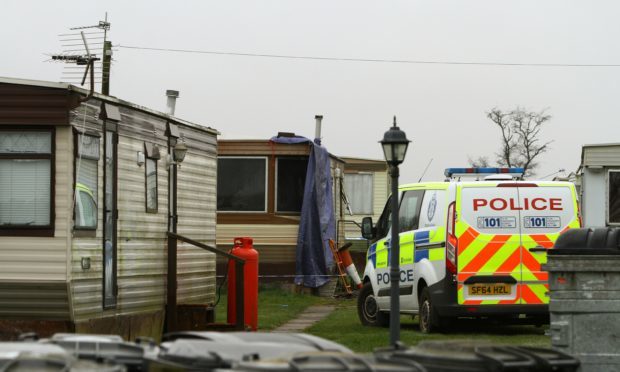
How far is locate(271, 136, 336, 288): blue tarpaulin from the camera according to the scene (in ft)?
92.3

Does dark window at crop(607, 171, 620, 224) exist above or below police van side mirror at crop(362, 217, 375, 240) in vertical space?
above

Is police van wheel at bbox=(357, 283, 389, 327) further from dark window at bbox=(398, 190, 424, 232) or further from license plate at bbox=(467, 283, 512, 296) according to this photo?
license plate at bbox=(467, 283, 512, 296)

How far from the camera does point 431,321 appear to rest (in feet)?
59.2

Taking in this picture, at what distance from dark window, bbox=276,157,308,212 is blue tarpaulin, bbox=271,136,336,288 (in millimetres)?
229

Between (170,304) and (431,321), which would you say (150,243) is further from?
(431,321)

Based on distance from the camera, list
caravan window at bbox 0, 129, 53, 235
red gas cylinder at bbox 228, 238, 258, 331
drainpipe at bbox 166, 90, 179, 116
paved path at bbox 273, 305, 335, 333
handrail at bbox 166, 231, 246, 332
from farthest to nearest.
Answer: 1. drainpipe at bbox 166, 90, 179, 116
2. paved path at bbox 273, 305, 335, 333
3. red gas cylinder at bbox 228, 238, 258, 331
4. handrail at bbox 166, 231, 246, 332
5. caravan window at bbox 0, 129, 53, 235

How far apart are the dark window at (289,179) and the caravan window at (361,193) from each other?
58.0ft

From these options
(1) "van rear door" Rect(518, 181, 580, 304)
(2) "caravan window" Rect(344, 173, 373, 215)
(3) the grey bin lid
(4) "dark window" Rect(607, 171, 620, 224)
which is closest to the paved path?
A: (1) "van rear door" Rect(518, 181, 580, 304)

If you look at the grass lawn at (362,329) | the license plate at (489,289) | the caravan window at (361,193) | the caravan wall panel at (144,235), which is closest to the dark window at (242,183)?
the grass lawn at (362,329)

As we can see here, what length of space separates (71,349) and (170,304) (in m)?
9.33

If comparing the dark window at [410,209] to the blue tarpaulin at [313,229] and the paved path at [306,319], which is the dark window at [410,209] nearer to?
the paved path at [306,319]

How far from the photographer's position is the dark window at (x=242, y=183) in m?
28.1

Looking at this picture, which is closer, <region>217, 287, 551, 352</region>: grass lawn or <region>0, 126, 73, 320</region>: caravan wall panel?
<region>0, 126, 73, 320</region>: caravan wall panel

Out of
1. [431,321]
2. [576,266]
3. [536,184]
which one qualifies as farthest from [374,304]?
[576,266]
